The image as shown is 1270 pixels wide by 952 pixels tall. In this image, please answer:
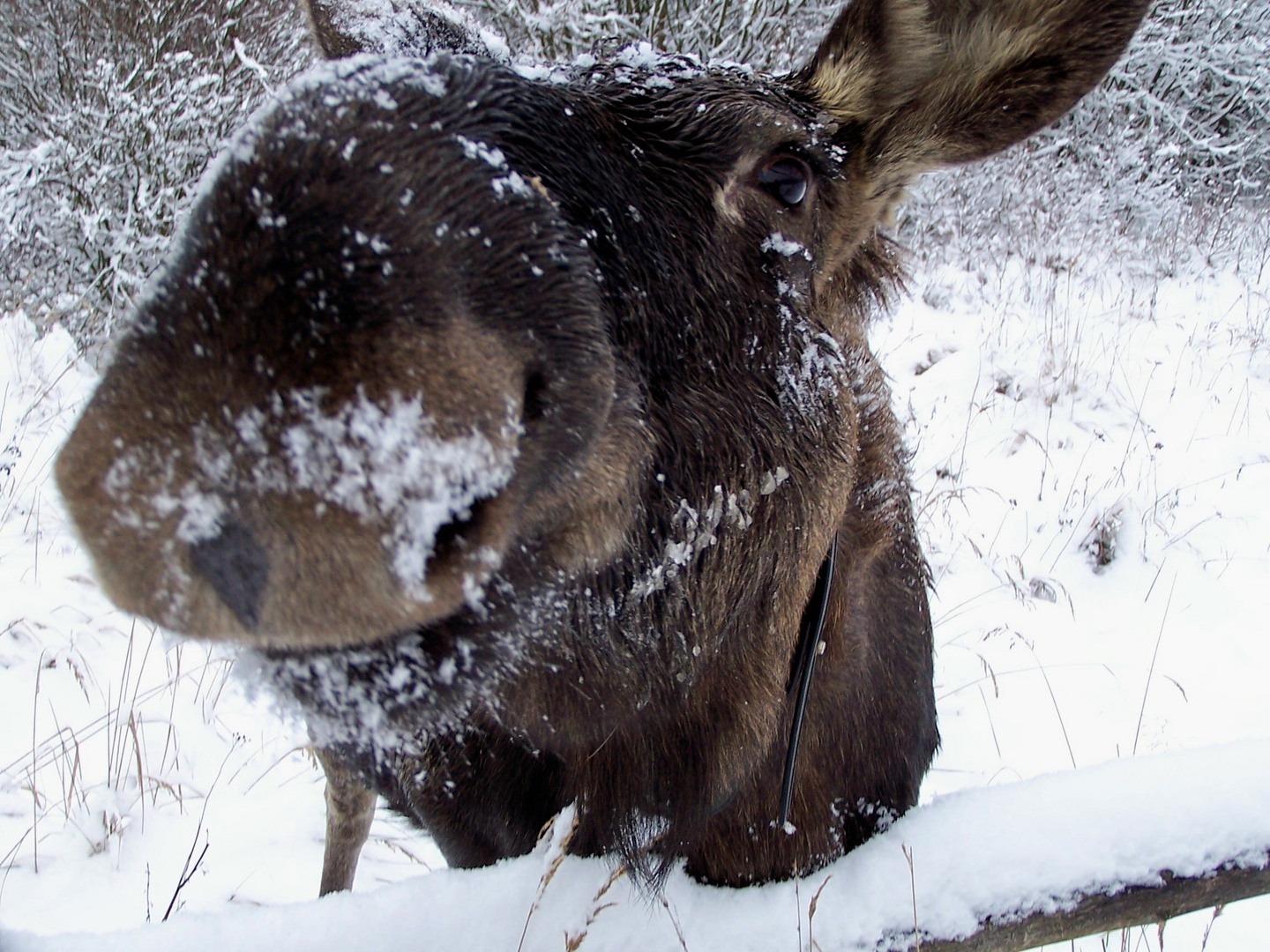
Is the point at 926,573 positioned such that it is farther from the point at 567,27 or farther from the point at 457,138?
the point at 567,27

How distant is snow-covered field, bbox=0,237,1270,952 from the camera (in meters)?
1.50

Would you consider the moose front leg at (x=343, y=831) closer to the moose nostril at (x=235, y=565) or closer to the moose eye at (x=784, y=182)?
the moose nostril at (x=235, y=565)

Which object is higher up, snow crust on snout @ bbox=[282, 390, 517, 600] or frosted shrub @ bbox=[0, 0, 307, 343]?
frosted shrub @ bbox=[0, 0, 307, 343]

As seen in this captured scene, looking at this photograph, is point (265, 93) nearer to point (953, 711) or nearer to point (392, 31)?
point (392, 31)

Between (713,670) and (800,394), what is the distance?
501mm

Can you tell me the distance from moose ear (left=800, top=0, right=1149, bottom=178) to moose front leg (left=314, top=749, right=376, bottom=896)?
2.27 meters

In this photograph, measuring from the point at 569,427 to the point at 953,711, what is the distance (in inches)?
123

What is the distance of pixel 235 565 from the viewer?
744 millimetres

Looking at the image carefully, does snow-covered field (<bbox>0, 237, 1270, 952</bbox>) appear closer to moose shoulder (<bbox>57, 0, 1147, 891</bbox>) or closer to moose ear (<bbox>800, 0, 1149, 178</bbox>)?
moose shoulder (<bbox>57, 0, 1147, 891</bbox>)

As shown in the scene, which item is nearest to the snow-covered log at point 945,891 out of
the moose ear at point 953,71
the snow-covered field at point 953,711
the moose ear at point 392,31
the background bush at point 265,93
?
the snow-covered field at point 953,711

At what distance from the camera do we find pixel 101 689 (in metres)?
3.29

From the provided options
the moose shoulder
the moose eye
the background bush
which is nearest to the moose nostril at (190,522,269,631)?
the moose shoulder

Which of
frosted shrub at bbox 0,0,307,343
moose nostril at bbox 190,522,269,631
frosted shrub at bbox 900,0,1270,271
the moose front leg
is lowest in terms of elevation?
the moose front leg

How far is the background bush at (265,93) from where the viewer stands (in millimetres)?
5977
